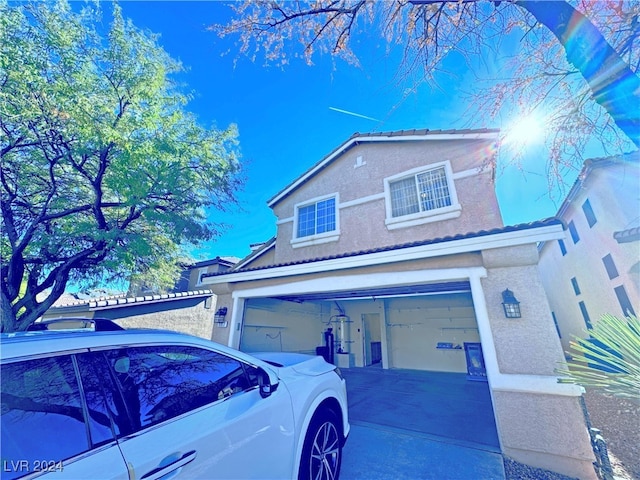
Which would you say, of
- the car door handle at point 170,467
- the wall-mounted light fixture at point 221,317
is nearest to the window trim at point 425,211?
the wall-mounted light fixture at point 221,317

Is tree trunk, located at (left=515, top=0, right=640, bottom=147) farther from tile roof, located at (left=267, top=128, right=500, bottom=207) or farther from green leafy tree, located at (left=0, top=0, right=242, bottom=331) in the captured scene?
green leafy tree, located at (left=0, top=0, right=242, bottom=331)

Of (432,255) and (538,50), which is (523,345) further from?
(538,50)

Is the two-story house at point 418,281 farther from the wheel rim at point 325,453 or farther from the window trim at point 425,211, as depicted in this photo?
the wheel rim at point 325,453

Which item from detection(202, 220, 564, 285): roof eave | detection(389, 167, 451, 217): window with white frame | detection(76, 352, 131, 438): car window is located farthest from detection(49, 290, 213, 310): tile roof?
detection(76, 352, 131, 438): car window

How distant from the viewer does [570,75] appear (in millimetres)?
3629

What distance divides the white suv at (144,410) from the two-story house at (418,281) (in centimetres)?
317

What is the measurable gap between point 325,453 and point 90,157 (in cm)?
1077

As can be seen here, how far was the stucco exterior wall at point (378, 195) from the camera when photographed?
22.8 feet

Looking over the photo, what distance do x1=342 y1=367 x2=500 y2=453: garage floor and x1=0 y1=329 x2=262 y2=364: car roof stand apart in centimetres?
522

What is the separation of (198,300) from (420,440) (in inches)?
497

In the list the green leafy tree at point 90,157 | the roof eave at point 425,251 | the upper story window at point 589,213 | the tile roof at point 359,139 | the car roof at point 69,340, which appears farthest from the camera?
the upper story window at point 589,213

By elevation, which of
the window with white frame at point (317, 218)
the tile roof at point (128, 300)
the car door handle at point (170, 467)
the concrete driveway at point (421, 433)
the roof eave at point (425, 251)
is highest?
the window with white frame at point (317, 218)

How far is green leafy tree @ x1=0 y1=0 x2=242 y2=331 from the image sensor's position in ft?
24.1

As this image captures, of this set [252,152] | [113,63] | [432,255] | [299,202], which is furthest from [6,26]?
[432,255]
